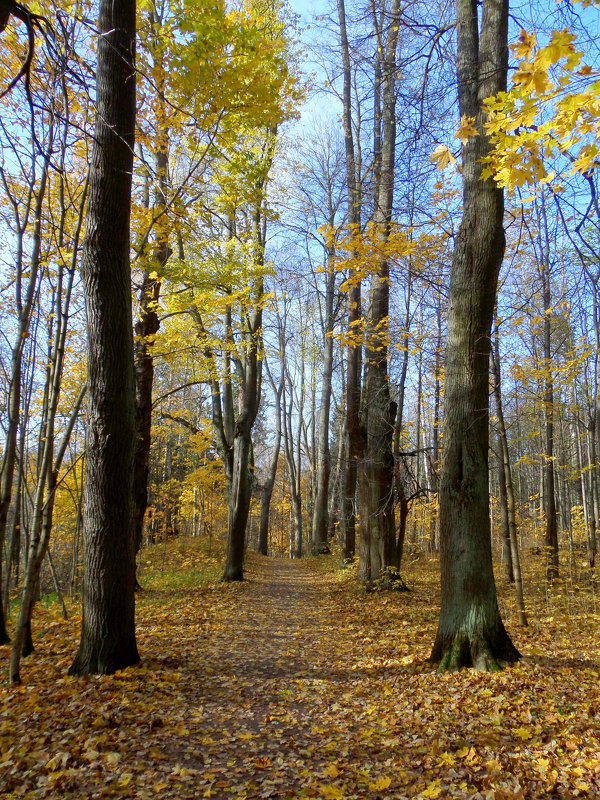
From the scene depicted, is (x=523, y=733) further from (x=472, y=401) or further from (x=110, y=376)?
(x=110, y=376)

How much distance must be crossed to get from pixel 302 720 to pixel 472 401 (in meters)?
3.31

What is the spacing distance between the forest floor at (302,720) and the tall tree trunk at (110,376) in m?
0.54

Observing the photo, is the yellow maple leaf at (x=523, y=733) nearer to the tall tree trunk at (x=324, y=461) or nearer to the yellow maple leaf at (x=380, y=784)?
the yellow maple leaf at (x=380, y=784)

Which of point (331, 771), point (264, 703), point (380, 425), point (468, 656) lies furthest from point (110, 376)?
point (380, 425)

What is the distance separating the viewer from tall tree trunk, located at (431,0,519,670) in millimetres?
4617

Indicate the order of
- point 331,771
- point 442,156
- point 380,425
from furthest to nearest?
point 380,425 < point 442,156 < point 331,771

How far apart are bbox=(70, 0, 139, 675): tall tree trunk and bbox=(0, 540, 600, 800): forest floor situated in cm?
54

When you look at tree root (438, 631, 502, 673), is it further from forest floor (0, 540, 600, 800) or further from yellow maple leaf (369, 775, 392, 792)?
yellow maple leaf (369, 775, 392, 792)

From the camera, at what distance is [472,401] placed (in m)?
4.88

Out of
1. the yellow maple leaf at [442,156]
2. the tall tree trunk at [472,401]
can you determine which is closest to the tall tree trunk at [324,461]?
the tall tree trunk at [472,401]

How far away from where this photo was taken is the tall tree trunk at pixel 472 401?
4617 mm

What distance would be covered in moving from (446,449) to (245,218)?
28.3ft

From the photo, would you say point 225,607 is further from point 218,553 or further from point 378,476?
point 218,553

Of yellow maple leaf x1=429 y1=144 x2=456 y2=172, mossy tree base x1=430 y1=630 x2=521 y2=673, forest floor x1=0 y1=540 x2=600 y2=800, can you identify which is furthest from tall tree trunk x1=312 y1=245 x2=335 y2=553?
yellow maple leaf x1=429 y1=144 x2=456 y2=172
